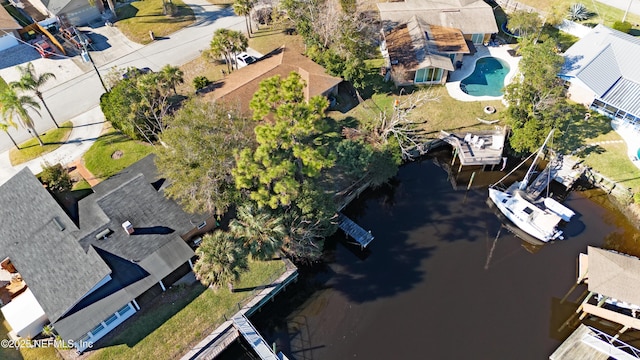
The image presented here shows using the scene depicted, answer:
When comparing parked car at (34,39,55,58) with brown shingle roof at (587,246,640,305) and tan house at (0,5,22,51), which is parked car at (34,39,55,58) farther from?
brown shingle roof at (587,246,640,305)

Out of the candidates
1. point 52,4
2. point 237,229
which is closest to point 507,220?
point 237,229

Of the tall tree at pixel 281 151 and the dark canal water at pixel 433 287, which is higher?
the tall tree at pixel 281 151

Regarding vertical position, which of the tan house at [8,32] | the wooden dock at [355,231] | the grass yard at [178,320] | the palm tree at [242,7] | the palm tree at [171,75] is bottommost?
the grass yard at [178,320]

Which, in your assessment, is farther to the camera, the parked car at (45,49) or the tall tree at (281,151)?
the parked car at (45,49)

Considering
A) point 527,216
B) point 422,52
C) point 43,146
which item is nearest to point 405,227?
point 527,216

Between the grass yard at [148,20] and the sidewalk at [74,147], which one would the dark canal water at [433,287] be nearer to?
the sidewalk at [74,147]

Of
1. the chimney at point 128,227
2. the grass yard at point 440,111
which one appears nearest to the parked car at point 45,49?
Result: the chimney at point 128,227

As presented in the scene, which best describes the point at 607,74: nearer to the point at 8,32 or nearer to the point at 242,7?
the point at 242,7
